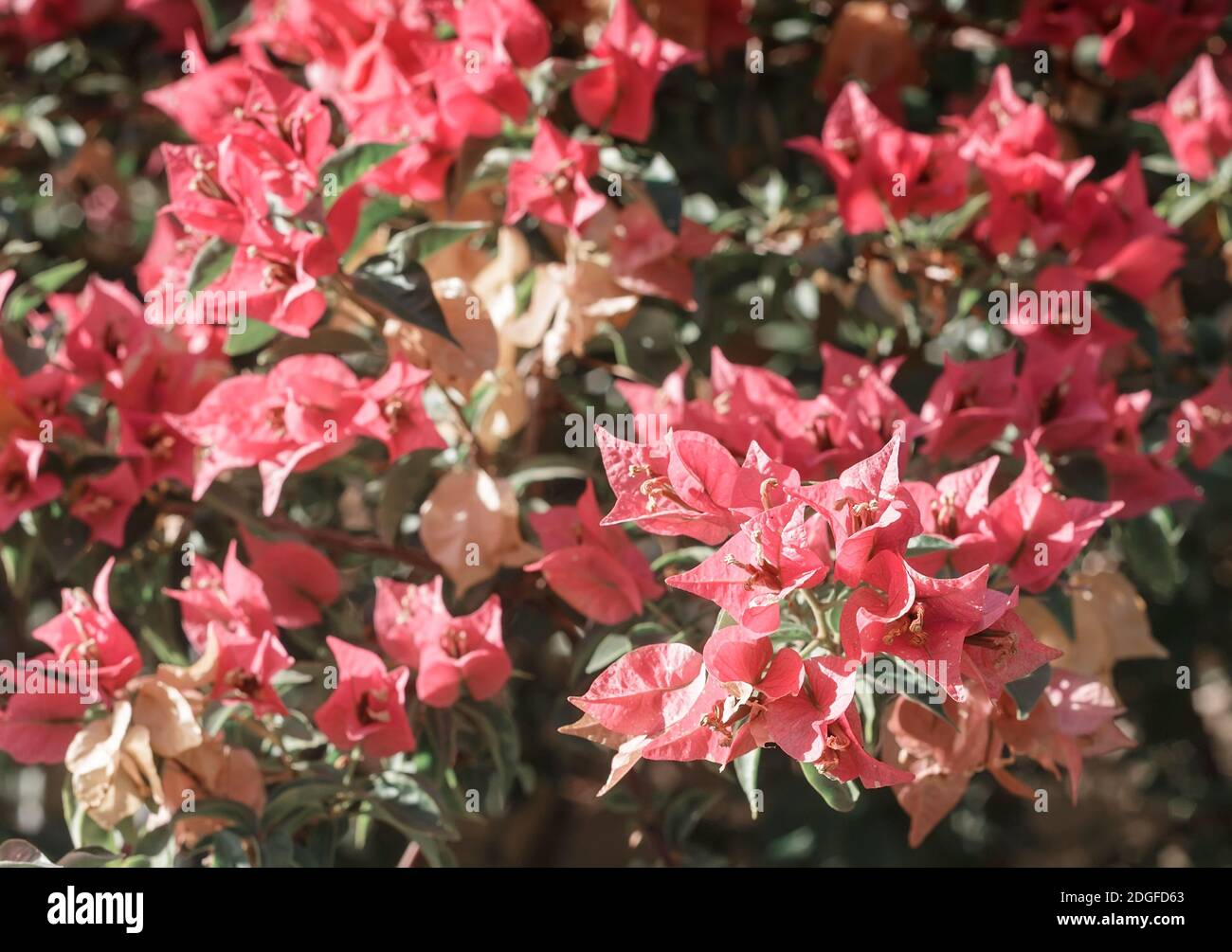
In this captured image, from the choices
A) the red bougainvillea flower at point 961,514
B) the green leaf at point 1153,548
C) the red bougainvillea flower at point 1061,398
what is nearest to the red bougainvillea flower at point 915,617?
the red bougainvillea flower at point 961,514

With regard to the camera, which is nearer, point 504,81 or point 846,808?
point 846,808

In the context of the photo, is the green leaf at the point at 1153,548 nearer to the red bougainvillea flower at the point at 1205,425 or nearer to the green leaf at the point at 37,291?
the red bougainvillea flower at the point at 1205,425

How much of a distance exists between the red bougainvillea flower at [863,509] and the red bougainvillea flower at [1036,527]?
15 centimetres

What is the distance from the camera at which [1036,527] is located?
80 centimetres

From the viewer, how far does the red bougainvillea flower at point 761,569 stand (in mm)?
666

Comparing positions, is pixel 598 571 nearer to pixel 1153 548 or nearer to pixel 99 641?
pixel 99 641

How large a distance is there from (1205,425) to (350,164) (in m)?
0.70

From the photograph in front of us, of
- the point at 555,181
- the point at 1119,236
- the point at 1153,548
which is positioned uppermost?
the point at 555,181

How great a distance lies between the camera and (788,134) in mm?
1371

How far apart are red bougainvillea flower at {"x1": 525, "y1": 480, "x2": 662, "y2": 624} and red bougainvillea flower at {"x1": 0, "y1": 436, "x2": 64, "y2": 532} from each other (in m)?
0.38

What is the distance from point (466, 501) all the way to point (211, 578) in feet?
0.67

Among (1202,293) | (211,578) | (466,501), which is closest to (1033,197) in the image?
(1202,293)

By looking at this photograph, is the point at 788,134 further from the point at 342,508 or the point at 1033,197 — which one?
the point at 342,508

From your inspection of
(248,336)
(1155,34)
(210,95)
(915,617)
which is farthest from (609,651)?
(1155,34)
